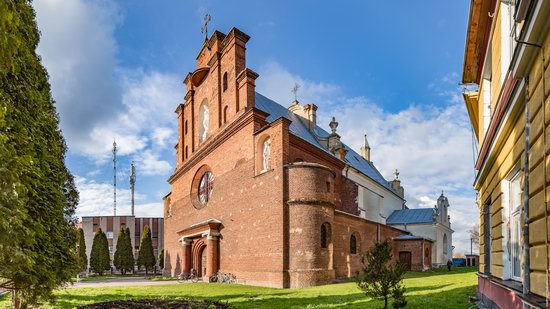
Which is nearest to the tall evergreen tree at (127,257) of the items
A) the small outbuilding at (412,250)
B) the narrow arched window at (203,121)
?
the narrow arched window at (203,121)

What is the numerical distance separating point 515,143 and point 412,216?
3587cm

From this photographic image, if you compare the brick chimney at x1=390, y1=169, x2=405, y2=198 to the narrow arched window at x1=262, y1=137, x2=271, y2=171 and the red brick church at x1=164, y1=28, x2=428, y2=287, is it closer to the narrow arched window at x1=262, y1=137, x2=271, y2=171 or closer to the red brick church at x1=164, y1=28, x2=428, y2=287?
the red brick church at x1=164, y1=28, x2=428, y2=287

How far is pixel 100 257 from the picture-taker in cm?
4662

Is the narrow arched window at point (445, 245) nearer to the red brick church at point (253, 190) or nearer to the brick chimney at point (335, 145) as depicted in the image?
the red brick church at point (253, 190)

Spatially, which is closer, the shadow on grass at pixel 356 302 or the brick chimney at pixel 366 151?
the shadow on grass at pixel 356 302

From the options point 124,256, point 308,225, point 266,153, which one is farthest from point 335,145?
point 124,256

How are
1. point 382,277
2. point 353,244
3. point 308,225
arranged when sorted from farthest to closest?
1. point 353,244
2. point 308,225
3. point 382,277

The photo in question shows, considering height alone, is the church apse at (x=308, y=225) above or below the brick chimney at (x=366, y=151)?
below

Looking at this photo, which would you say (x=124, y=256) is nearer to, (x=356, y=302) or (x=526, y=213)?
(x=356, y=302)

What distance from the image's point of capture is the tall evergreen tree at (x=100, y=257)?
46.5 metres

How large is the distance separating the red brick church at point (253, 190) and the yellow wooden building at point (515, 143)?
1089 centimetres

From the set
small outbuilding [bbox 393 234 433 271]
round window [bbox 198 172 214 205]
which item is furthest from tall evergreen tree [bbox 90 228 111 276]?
small outbuilding [bbox 393 234 433 271]

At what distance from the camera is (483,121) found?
10.2 metres

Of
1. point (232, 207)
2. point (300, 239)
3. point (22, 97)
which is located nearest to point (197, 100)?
Result: point (232, 207)
